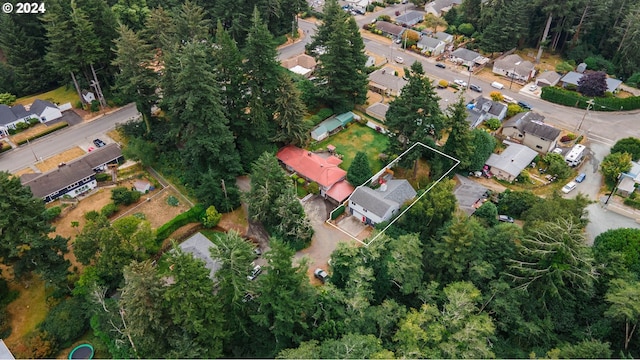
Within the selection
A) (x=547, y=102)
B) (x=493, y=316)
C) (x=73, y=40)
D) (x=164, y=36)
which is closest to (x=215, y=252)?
(x=493, y=316)

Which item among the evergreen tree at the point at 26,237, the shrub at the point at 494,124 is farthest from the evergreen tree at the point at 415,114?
the evergreen tree at the point at 26,237

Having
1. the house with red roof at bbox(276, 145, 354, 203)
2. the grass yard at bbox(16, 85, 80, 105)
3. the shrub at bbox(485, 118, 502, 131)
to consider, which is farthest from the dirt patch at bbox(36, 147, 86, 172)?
the shrub at bbox(485, 118, 502, 131)

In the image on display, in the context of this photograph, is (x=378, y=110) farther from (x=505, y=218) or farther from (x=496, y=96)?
(x=505, y=218)

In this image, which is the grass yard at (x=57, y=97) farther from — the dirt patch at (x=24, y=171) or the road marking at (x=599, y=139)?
the road marking at (x=599, y=139)

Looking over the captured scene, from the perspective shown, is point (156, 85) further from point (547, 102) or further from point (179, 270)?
point (547, 102)

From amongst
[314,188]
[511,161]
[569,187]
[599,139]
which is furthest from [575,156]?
[314,188]

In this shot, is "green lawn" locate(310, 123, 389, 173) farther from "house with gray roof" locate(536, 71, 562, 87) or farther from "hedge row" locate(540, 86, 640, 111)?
"house with gray roof" locate(536, 71, 562, 87)
